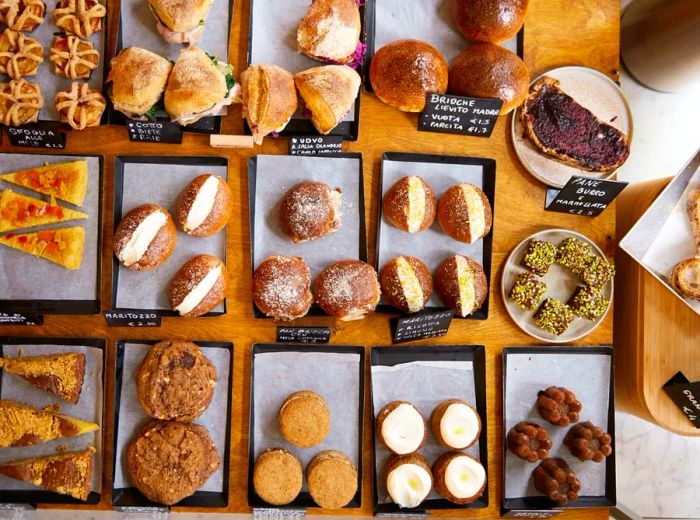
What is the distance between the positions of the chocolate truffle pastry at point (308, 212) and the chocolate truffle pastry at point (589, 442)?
159cm

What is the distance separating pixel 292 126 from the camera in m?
2.62

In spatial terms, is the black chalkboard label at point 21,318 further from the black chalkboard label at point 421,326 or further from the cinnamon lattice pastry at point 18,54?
the black chalkboard label at point 421,326

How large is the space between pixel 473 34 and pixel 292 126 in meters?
1.01

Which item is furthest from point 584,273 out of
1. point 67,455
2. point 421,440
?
point 67,455

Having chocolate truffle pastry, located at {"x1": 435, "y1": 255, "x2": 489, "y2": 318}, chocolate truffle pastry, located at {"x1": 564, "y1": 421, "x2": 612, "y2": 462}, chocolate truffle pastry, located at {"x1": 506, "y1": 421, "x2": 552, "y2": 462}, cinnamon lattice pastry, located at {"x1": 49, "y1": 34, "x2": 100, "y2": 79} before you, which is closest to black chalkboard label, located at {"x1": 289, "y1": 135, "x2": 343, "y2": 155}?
chocolate truffle pastry, located at {"x1": 435, "y1": 255, "x2": 489, "y2": 318}

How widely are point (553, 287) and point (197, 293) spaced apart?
180cm

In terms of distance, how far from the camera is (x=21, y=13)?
8.32ft

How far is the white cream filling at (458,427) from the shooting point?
2.57 m

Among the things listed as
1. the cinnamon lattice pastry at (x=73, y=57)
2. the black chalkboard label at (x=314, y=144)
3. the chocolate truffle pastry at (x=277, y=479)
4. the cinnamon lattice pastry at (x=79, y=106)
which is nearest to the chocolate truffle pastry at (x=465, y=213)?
the black chalkboard label at (x=314, y=144)

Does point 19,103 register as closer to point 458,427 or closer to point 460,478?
point 458,427

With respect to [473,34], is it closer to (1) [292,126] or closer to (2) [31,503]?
(1) [292,126]

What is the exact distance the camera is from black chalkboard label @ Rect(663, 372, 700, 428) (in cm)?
264

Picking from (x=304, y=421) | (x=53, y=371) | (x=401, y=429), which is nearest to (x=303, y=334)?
(x=304, y=421)

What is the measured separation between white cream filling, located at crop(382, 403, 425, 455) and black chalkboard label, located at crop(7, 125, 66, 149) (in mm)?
2033
